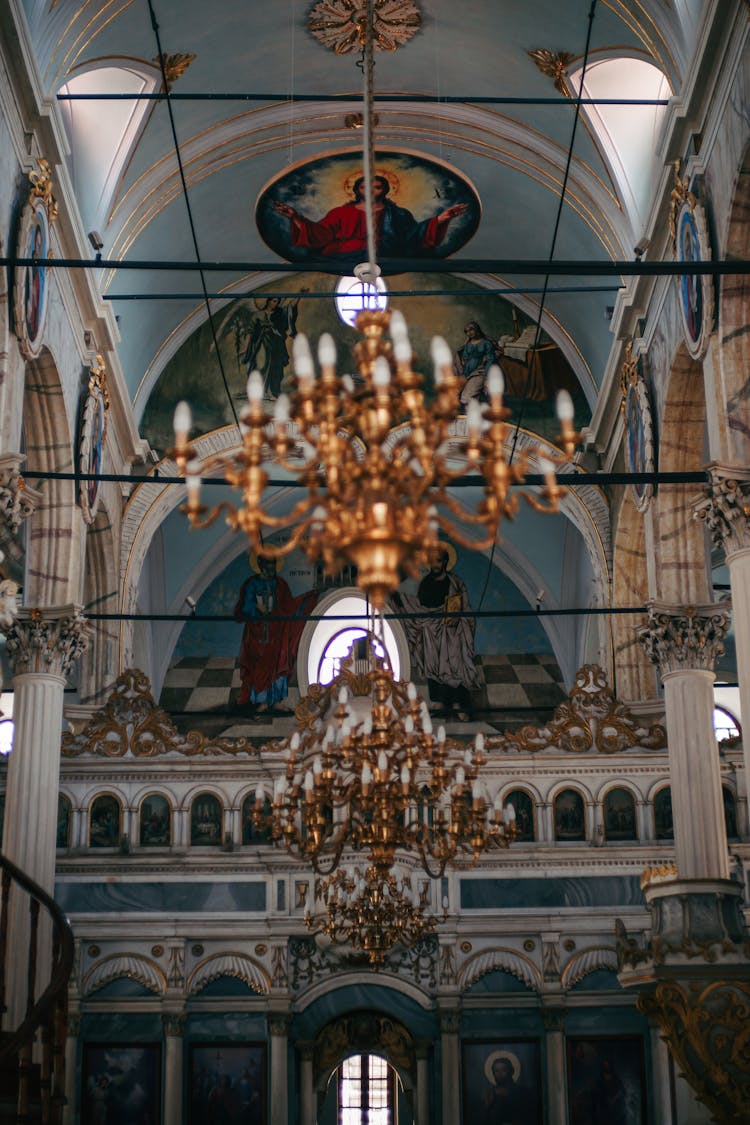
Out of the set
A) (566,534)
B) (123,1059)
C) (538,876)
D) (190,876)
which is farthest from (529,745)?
(566,534)

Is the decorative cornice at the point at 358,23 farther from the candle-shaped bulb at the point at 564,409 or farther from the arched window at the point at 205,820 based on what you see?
the candle-shaped bulb at the point at 564,409

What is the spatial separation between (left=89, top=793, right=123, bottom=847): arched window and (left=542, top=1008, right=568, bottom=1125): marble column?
205 inches

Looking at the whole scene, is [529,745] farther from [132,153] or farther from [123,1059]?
[132,153]

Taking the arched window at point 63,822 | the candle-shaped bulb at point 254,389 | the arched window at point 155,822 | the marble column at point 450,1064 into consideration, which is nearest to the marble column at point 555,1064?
the marble column at point 450,1064

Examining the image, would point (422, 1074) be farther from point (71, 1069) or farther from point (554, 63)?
point (554, 63)

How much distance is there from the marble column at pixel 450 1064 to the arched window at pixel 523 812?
212cm

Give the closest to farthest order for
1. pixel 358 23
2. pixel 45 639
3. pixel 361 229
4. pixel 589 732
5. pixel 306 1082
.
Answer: pixel 45 639 → pixel 306 1082 → pixel 358 23 → pixel 589 732 → pixel 361 229

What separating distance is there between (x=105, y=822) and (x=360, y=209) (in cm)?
869

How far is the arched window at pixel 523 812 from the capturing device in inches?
627

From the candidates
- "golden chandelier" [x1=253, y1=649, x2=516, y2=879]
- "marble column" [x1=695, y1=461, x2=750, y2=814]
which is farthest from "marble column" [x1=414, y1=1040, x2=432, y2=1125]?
"marble column" [x1=695, y1=461, x2=750, y2=814]

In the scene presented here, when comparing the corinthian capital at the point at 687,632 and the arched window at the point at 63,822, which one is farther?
the arched window at the point at 63,822

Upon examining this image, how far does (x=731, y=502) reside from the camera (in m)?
10.9

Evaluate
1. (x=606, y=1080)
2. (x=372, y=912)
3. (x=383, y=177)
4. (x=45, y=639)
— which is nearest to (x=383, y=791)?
(x=372, y=912)

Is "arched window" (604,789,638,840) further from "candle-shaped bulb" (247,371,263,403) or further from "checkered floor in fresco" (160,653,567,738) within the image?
"candle-shaped bulb" (247,371,263,403)
